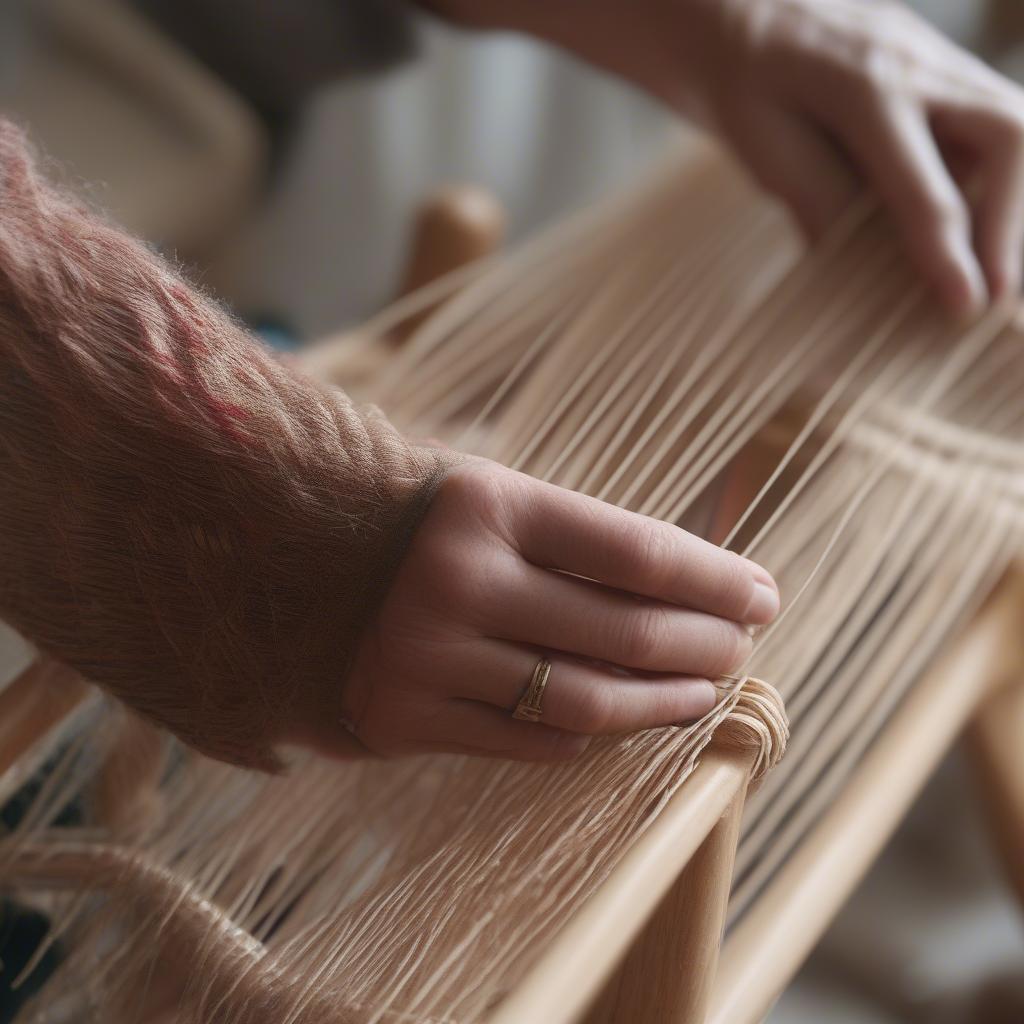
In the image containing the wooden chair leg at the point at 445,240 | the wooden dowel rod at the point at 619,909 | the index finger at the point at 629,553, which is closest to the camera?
the wooden dowel rod at the point at 619,909

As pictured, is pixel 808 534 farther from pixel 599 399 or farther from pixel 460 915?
pixel 460 915

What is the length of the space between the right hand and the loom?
0.07ft

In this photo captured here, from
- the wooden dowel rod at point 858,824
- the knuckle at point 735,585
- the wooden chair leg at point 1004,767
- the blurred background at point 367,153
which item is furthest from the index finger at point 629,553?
the blurred background at point 367,153

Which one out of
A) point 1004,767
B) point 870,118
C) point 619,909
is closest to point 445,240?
point 870,118

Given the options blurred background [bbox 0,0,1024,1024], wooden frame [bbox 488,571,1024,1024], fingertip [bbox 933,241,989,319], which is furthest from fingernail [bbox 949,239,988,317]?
blurred background [bbox 0,0,1024,1024]

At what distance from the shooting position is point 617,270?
78 centimetres

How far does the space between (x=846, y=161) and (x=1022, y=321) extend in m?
0.15

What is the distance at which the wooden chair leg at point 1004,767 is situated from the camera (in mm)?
633

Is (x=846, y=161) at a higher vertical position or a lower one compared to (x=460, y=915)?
higher

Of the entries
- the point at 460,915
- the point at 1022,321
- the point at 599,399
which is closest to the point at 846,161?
the point at 1022,321

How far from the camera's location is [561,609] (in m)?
0.42

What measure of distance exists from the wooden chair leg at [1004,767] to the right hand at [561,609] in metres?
0.28

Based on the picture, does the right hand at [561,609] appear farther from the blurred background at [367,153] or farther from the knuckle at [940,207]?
the blurred background at [367,153]

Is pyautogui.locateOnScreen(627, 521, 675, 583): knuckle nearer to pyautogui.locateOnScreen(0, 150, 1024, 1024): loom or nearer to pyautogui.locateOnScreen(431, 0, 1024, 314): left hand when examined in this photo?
pyautogui.locateOnScreen(0, 150, 1024, 1024): loom
